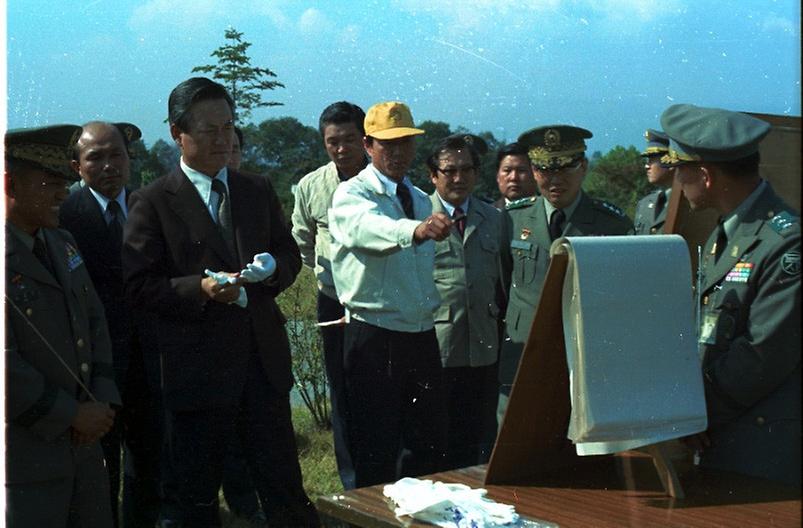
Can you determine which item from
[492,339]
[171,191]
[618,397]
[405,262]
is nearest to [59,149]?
[171,191]

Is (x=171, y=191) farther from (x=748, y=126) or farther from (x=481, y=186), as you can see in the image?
(x=481, y=186)

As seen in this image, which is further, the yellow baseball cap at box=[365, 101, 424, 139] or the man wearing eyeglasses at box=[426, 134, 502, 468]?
the man wearing eyeglasses at box=[426, 134, 502, 468]

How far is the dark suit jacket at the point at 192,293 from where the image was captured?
11.6ft

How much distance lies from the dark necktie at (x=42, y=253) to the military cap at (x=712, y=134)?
1851mm

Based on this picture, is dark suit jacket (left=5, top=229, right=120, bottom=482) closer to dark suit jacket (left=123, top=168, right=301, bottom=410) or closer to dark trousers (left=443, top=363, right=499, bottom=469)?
dark suit jacket (left=123, top=168, right=301, bottom=410)

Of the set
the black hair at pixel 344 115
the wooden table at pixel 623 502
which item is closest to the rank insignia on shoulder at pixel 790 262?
the wooden table at pixel 623 502

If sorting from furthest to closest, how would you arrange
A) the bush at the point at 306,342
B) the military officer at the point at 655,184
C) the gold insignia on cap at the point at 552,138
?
1. the bush at the point at 306,342
2. the military officer at the point at 655,184
3. the gold insignia on cap at the point at 552,138

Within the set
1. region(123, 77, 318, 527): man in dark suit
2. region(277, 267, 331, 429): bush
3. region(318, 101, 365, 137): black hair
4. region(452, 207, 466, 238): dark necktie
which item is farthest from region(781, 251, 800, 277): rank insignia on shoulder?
region(277, 267, 331, 429): bush

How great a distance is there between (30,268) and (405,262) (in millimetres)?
1650

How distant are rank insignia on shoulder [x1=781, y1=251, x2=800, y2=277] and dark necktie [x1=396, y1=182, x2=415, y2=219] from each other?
203 centimetres

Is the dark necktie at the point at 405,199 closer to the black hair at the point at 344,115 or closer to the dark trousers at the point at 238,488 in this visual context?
the black hair at the point at 344,115

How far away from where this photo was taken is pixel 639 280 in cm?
233

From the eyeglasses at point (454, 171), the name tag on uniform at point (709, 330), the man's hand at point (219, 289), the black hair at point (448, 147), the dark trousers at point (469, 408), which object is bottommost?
the dark trousers at point (469, 408)

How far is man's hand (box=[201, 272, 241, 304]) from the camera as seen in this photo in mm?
3416
